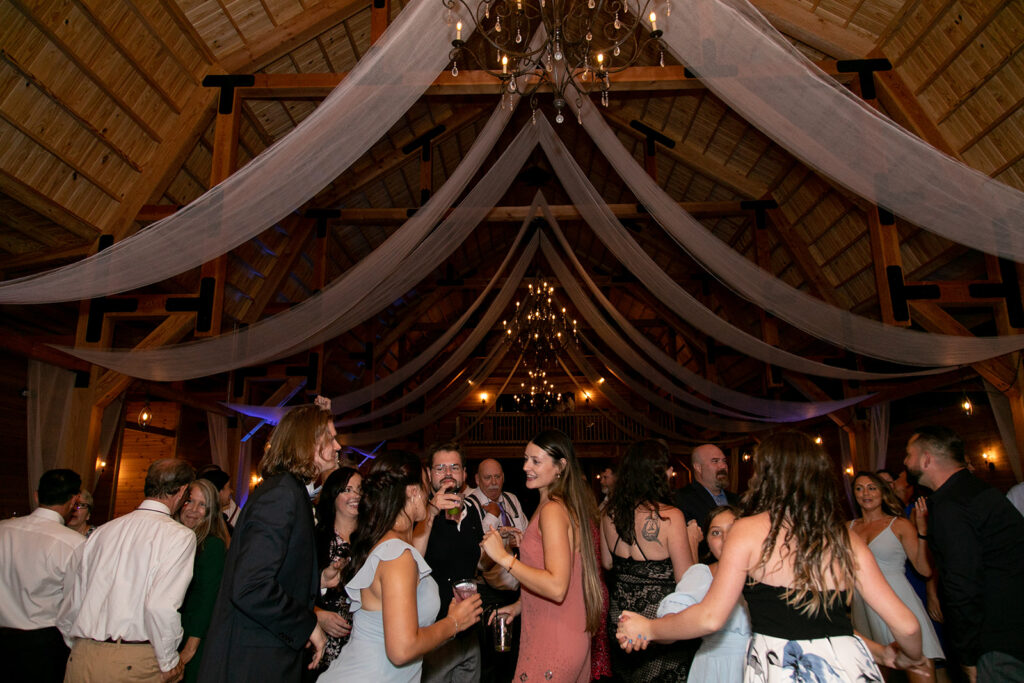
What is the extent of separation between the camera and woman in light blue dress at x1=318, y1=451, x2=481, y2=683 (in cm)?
167

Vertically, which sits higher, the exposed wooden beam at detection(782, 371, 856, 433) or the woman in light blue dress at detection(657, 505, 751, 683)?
the exposed wooden beam at detection(782, 371, 856, 433)

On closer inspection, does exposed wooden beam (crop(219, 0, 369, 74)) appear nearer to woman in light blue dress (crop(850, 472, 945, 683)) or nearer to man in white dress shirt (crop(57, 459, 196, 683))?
man in white dress shirt (crop(57, 459, 196, 683))

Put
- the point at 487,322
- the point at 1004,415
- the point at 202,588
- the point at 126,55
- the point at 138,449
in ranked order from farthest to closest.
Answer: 1. the point at 138,449
2. the point at 487,322
3. the point at 1004,415
4. the point at 126,55
5. the point at 202,588

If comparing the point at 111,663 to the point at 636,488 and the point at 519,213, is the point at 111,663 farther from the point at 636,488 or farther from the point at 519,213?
the point at 519,213

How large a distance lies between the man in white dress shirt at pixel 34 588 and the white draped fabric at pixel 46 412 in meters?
3.05

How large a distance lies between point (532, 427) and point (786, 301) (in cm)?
996

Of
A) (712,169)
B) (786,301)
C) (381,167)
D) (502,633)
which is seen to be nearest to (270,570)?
(502,633)

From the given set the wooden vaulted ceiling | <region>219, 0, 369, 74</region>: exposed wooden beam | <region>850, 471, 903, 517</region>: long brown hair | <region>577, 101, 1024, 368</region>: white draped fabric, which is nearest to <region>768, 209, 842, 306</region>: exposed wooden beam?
the wooden vaulted ceiling

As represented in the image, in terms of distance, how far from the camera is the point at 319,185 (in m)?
3.48

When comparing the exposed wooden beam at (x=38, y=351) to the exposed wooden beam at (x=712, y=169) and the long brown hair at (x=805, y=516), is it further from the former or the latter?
the exposed wooden beam at (x=712, y=169)

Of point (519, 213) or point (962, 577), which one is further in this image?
point (519, 213)

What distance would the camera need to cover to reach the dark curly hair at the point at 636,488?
2.70 metres

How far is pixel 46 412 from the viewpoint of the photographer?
539 centimetres

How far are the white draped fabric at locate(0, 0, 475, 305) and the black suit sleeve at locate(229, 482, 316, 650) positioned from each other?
1859 millimetres
